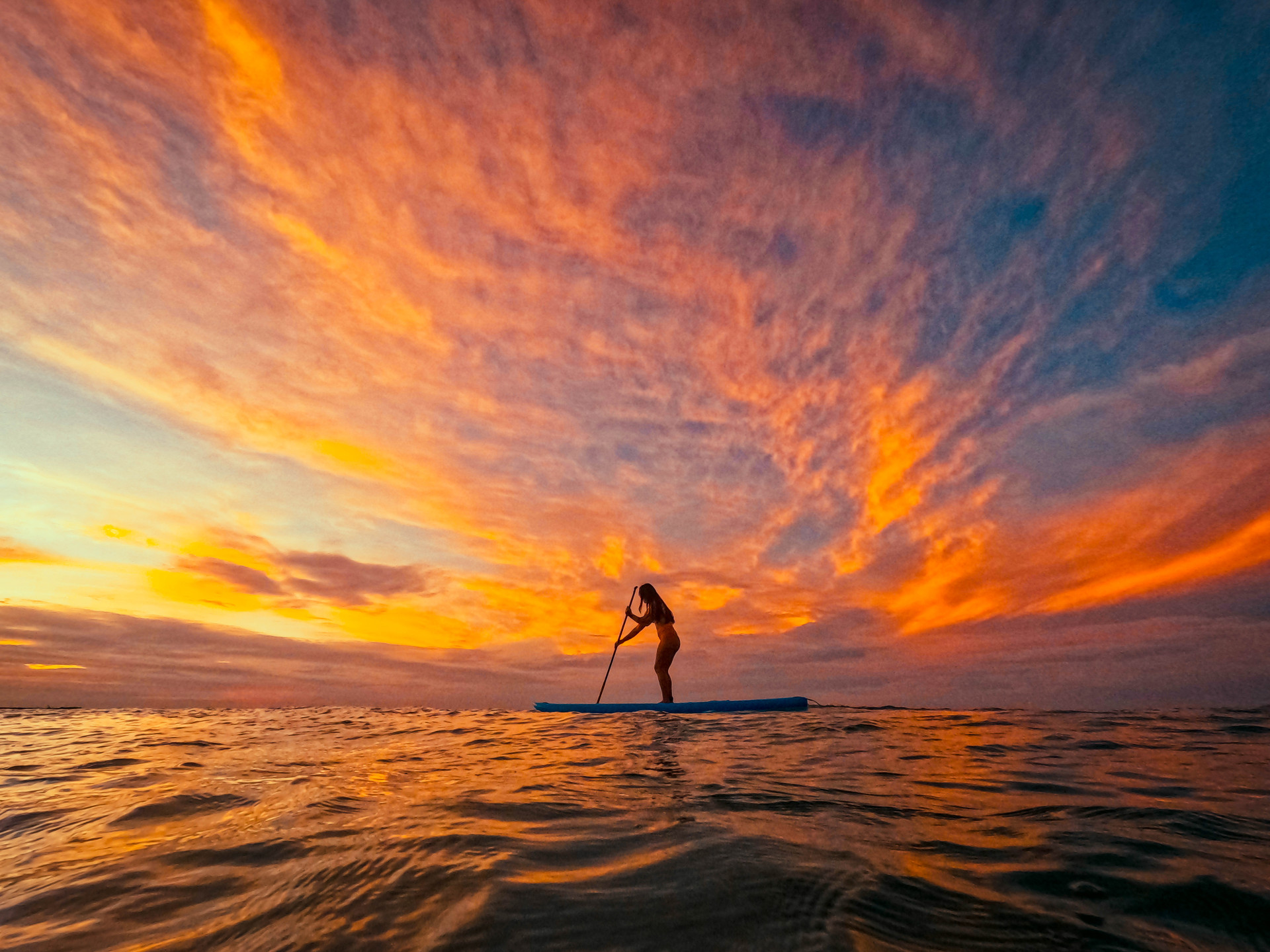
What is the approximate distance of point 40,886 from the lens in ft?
Result: 9.14

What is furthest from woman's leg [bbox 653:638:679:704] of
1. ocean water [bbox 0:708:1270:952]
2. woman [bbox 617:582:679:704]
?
ocean water [bbox 0:708:1270:952]

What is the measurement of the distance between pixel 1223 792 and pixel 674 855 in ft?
15.7

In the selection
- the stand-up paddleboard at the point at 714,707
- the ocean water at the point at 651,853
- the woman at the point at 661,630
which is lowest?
the ocean water at the point at 651,853

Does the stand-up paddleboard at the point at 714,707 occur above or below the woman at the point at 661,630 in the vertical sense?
below

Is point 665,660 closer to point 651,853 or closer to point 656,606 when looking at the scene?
point 656,606

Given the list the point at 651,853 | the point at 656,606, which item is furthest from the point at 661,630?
the point at 651,853

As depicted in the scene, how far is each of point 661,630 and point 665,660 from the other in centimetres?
87

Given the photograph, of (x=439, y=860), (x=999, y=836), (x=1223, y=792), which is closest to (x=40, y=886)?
(x=439, y=860)

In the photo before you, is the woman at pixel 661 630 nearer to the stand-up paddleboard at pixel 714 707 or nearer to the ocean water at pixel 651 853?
the stand-up paddleboard at pixel 714 707

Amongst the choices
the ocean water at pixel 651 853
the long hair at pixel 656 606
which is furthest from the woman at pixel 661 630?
the ocean water at pixel 651 853

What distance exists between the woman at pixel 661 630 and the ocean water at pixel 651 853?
33.0 feet

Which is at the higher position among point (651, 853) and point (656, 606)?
point (656, 606)

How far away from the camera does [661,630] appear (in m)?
17.0

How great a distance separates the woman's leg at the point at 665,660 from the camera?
1683 centimetres
